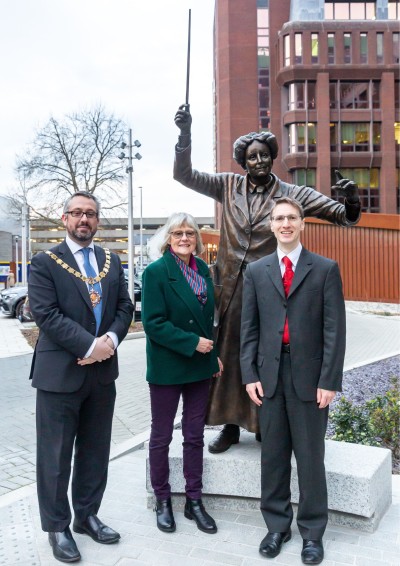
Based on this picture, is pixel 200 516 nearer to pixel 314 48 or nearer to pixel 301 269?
pixel 301 269

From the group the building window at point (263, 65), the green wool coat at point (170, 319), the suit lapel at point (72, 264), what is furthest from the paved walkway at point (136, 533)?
the building window at point (263, 65)

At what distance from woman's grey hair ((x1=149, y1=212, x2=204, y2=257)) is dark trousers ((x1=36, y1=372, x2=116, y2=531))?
972mm

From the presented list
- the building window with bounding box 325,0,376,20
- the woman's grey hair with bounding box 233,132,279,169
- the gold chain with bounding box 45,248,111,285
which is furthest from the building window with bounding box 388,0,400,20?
the gold chain with bounding box 45,248,111,285

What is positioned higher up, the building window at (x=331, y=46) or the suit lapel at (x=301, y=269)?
the building window at (x=331, y=46)

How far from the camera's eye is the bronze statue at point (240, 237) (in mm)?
3666

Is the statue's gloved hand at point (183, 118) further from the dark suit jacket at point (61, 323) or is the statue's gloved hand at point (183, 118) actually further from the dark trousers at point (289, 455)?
the dark trousers at point (289, 455)

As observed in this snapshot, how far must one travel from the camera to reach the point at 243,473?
3.62 meters

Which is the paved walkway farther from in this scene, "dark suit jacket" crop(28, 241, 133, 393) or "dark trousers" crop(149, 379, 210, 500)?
"dark suit jacket" crop(28, 241, 133, 393)

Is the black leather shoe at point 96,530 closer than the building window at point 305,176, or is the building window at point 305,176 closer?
the black leather shoe at point 96,530

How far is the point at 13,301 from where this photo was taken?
786 inches

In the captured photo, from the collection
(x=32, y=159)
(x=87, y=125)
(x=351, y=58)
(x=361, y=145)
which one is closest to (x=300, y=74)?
(x=351, y=58)

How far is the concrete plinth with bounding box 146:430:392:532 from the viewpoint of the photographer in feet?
11.0

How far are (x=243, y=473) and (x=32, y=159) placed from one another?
22911 millimetres

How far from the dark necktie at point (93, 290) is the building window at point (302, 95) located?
4022 cm
